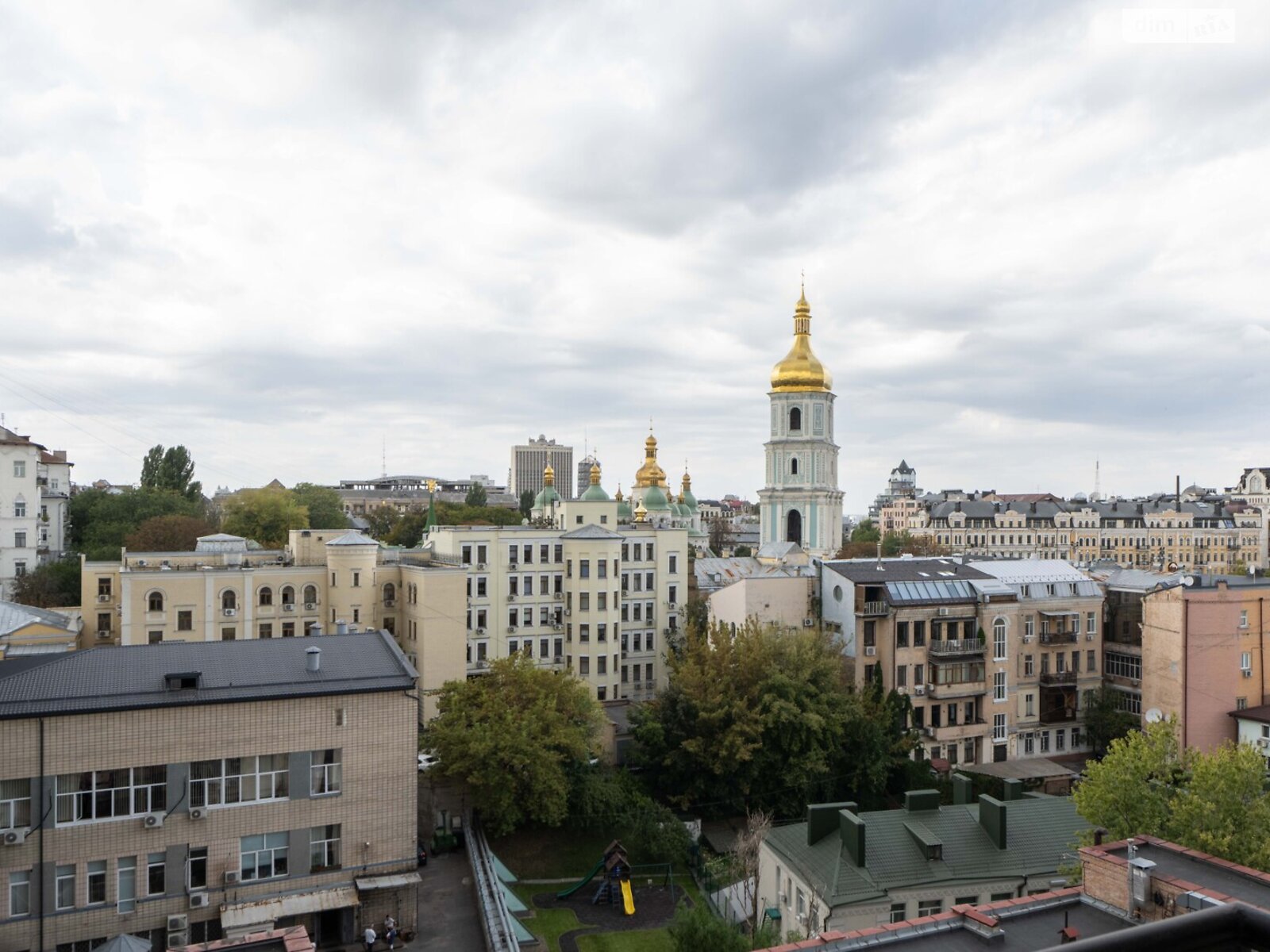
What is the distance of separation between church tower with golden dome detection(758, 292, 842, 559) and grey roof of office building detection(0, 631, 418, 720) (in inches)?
2729

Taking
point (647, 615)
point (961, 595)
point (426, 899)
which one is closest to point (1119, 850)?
point (426, 899)

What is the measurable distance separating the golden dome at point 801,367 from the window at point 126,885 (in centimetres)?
7703

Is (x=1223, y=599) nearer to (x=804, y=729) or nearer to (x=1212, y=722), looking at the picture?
(x=1212, y=722)

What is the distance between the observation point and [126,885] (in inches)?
859

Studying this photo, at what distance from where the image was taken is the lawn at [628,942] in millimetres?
25578

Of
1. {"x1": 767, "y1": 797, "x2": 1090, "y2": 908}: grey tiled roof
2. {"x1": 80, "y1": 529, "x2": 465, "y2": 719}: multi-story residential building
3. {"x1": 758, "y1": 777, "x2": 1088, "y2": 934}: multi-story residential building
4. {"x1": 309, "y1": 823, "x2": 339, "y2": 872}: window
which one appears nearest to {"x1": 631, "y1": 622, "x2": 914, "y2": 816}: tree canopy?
{"x1": 767, "y1": 797, "x2": 1090, "y2": 908}: grey tiled roof

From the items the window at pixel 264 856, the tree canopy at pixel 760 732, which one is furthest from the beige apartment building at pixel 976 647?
the window at pixel 264 856

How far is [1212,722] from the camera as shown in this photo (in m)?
38.2

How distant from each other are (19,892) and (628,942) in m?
15.3

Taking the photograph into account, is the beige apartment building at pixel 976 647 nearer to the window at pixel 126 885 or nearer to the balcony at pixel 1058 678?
the balcony at pixel 1058 678

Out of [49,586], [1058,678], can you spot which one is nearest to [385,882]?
[1058,678]

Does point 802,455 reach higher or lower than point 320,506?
higher

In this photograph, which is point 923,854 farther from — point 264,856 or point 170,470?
point 170,470

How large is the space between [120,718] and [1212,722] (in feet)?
133
